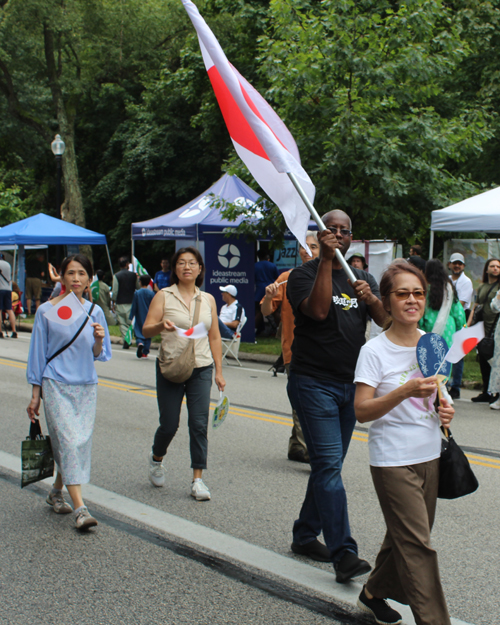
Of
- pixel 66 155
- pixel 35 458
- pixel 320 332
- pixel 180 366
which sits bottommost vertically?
pixel 35 458

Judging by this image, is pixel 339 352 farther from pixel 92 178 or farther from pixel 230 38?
pixel 92 178

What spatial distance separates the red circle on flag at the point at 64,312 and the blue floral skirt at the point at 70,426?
0.43 m

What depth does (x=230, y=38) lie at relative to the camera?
24609 millimetres

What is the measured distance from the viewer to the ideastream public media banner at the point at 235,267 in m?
16.4

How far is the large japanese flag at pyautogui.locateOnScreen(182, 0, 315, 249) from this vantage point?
405 centimetres

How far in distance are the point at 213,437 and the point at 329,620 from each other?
4229 millimetres

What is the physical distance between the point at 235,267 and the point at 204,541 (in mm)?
12246

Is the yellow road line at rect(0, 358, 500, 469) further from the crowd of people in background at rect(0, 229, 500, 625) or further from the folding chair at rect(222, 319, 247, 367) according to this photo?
the folding chair at rect(222, 319, 247, 367)

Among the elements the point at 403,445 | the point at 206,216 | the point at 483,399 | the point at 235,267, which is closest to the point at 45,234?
the point at 206,216

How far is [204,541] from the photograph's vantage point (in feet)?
14.7

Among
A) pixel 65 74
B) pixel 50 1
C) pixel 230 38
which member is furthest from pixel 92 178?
pixel 230 38

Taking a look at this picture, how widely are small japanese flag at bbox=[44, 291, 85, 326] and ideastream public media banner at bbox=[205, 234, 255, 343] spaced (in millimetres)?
11451

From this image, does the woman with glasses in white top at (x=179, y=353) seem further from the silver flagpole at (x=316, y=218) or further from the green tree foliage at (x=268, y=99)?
the green tree foliage at (x=268, y=99)

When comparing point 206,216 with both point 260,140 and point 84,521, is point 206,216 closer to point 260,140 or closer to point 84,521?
point 84,521
